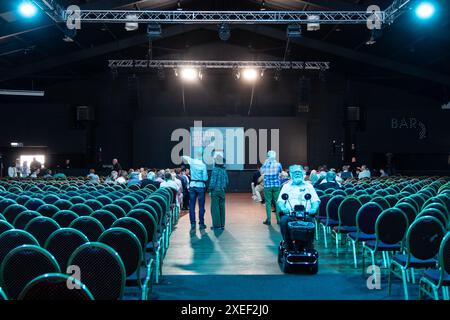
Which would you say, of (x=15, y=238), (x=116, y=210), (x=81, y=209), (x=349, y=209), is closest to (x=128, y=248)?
(x=15, y=238)

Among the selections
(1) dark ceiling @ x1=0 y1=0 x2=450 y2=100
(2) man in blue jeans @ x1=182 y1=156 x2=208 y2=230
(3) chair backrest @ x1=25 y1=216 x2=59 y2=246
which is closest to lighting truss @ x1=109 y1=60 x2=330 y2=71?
(1) dark ceiling @ x1=0 y1=0 x2=450 y2=100

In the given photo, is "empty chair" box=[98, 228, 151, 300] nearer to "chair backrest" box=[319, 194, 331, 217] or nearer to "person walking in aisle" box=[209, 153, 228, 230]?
"chair backrest" box=[319, 194, 331, 217]

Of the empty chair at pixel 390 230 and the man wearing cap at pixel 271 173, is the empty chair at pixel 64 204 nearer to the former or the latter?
the empty chair at pixel 390 230

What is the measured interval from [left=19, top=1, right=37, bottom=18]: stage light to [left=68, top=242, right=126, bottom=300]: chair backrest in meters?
10.7

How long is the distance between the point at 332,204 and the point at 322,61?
48.1 ft

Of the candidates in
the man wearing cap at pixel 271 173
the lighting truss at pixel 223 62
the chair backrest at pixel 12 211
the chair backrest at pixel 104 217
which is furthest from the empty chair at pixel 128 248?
the lighting truss at pixel 223 62

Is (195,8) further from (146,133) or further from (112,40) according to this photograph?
(146,133)

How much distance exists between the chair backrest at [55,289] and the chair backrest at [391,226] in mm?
4088

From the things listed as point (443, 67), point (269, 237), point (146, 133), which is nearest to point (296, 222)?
point (269, 237)

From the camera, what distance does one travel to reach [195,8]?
19.7m

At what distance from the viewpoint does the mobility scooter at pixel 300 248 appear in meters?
6.37

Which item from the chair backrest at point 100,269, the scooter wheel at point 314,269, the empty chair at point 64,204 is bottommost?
the scooter wheel at point 314,269

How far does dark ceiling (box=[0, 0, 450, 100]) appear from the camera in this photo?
15.5m

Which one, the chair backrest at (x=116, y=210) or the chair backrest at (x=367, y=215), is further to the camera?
the chair backrest at (x=367, y=215)
